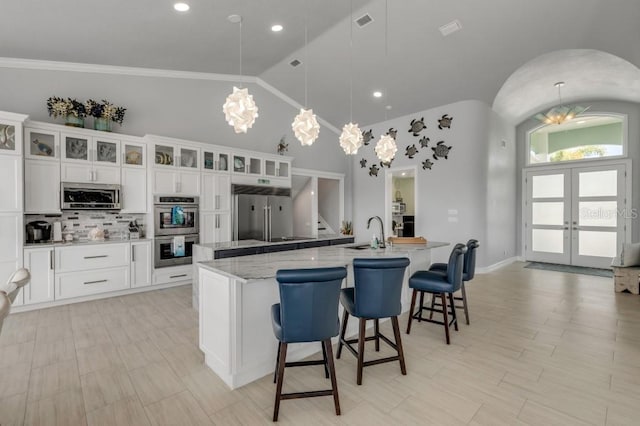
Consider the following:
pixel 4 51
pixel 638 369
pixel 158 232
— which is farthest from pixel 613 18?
pixel 4 51

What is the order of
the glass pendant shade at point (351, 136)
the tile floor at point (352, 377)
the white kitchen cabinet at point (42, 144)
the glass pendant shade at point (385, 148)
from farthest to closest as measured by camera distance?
1. the white kitchen cabinet at point (42, 144)
2. the glass pendant shade at point (385, 148)
3. the glass pendant shade at point (351, 136)
4. the tile floor at point (352, 377)

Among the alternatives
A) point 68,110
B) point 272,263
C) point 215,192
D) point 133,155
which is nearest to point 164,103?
point 133,155

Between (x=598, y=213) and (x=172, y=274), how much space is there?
8.59 m

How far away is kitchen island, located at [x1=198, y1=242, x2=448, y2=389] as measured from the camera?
2234mm

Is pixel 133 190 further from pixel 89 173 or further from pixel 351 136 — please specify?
pixel 351 136

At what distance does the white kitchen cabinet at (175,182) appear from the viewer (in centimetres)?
494

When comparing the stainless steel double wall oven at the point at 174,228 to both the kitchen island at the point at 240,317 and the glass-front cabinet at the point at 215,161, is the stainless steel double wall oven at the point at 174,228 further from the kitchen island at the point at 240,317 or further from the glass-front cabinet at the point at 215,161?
the kitchen island at the point at 240,317

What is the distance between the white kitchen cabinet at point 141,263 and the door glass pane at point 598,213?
28.6ft

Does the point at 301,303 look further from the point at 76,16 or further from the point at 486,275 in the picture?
the point at 486,275

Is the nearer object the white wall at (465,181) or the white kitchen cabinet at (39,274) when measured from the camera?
the white kitchen cabinet at (39,274)

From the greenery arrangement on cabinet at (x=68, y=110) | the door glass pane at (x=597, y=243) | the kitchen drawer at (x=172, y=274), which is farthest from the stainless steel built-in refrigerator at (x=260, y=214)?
the door glass pane at (x=597, y=243)

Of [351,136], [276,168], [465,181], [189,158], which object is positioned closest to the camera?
[351,136]

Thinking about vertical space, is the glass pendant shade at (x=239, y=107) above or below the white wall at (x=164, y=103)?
below

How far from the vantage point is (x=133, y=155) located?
488 cm
